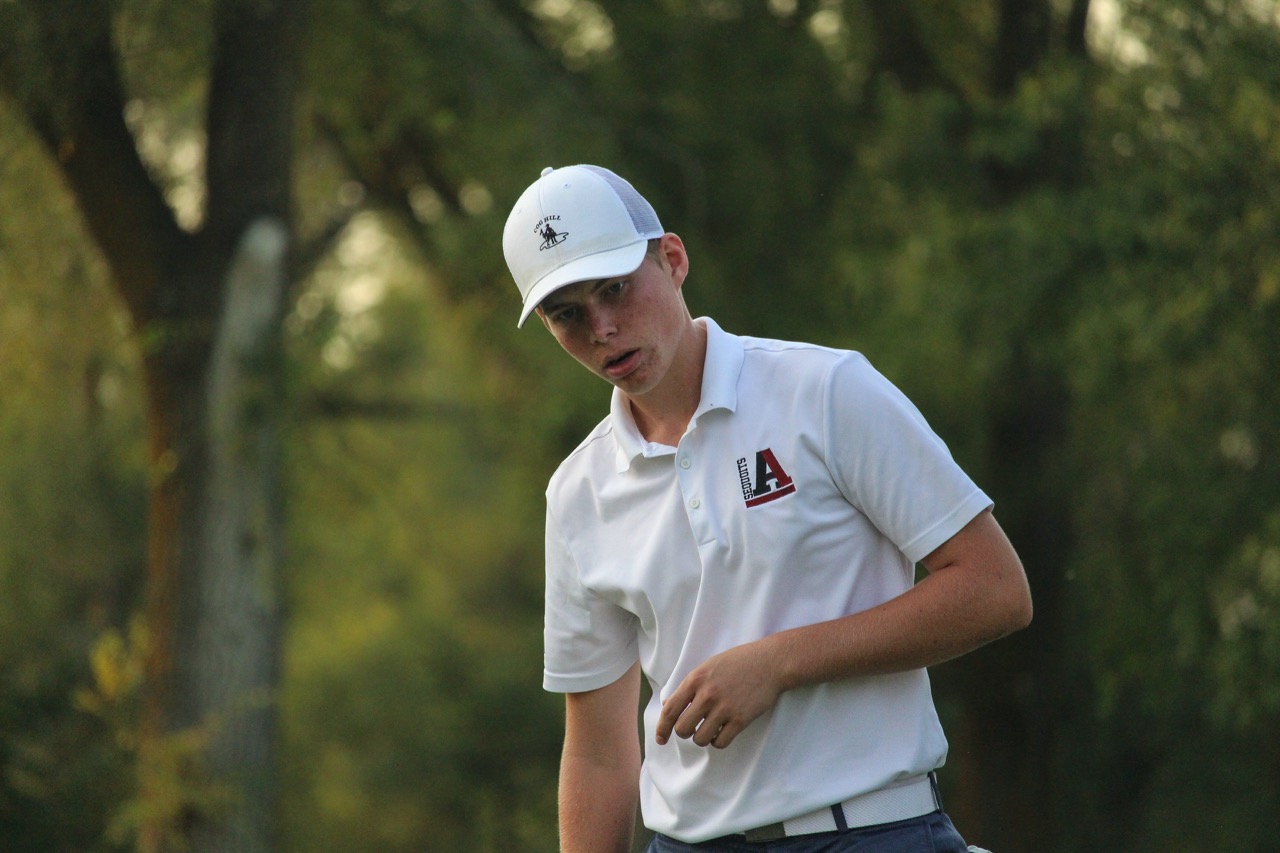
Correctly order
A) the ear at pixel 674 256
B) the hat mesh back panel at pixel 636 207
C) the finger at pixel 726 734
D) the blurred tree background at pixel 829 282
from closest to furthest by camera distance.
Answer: the finger at pixel 726 734
the hat mesh back panel at pixel 636 207
the ear at pixel 674 256
the blurred tree background at pixel 829 282

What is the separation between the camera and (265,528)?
876 cm

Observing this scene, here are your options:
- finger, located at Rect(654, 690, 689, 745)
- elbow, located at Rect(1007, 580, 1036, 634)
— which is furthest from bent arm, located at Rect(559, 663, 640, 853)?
elbow, located at Rect(1007, 580, 1036, 634)

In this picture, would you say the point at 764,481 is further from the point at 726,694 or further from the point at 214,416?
the point at 214,416

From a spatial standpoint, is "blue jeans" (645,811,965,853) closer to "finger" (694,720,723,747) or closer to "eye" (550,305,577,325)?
"finger" (694,720,723,747)

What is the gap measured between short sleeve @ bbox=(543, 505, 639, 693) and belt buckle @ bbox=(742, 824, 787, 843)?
1.73ft

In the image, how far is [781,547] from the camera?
259 centimetres

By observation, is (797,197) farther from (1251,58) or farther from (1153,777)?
(1153,777)

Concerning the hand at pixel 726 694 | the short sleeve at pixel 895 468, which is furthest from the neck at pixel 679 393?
the hand at pixel 726 694

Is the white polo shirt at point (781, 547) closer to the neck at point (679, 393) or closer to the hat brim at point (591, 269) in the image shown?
the neck at point (679, 393)

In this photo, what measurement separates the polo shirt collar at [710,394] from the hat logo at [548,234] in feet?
1.01

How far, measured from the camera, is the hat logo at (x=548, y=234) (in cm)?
274

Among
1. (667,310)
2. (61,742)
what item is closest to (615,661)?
(667,310)

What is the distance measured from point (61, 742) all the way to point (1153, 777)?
10.2m

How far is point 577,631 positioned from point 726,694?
1.85 ft
